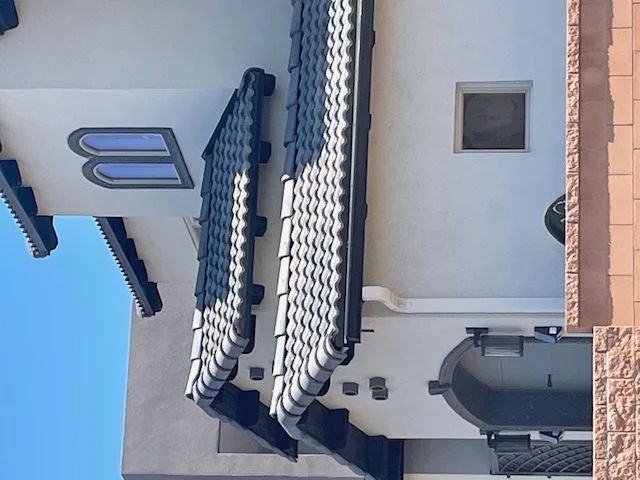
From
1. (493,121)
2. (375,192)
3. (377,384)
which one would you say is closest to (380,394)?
(377,384)

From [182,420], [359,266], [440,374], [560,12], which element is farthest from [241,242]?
[182,420]

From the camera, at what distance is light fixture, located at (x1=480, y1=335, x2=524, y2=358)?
12.2 m

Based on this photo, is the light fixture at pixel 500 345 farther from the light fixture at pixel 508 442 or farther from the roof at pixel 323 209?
the light fixture at pixel 508 442

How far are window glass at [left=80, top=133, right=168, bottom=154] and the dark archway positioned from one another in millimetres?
4447

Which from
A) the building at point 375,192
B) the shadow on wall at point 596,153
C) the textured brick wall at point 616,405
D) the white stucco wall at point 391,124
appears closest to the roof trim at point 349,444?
the building at point 375,192

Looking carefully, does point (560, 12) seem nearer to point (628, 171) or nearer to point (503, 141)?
point (503, 141)

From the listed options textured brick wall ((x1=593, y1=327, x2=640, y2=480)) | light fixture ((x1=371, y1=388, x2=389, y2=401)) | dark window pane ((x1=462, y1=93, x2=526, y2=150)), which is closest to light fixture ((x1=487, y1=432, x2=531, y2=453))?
light fixture ((x1=371, y1=388, x2=389, y2=401))

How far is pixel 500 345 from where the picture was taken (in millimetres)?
12250

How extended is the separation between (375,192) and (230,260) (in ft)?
A: 5.66

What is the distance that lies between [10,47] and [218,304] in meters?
4.09

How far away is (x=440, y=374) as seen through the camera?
1318cm

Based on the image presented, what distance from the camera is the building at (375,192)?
32.6ft

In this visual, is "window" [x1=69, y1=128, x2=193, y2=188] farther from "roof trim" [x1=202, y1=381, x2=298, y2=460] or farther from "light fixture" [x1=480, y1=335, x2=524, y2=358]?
"light fixture" [x1=480, y1=335, x2=524, y2=358]

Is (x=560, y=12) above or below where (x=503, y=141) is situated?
above
